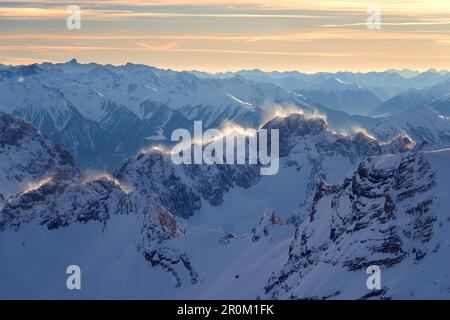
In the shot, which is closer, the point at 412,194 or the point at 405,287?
the point at 405,287

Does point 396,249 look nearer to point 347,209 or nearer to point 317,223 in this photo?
point 347,209
